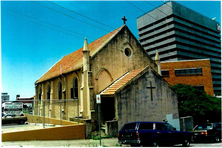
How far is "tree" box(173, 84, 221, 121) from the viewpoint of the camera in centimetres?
2469

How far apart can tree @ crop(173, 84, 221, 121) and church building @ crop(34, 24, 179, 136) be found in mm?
3715

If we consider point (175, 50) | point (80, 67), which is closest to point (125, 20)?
point (80, 67)

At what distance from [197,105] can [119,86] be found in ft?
37.4

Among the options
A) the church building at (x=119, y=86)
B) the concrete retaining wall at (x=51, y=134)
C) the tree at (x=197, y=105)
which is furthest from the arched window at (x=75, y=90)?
the tree at (x=197, y=105)

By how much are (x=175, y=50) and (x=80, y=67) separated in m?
77.7

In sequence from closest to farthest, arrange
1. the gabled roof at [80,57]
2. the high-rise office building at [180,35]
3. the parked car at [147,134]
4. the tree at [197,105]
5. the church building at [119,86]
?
the parked car at [147,134], the church building at [119,86], the gabled roof at [80,57], the tree at [197,105], the high-rise office building at [180,35]

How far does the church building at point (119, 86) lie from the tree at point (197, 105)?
3715 millimetres

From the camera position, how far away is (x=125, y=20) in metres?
24.2

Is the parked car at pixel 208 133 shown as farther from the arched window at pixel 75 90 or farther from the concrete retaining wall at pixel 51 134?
the arched window at pixel 75 90

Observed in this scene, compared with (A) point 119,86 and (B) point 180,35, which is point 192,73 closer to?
(A) point 119,86

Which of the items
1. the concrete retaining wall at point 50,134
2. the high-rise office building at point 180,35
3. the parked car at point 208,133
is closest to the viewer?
the concrete retaining wall at point 50,134

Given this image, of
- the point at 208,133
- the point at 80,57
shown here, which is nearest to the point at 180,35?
the point at 80,57

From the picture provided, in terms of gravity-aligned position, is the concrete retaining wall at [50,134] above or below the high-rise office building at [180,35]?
below

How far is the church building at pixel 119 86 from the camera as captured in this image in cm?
1856
